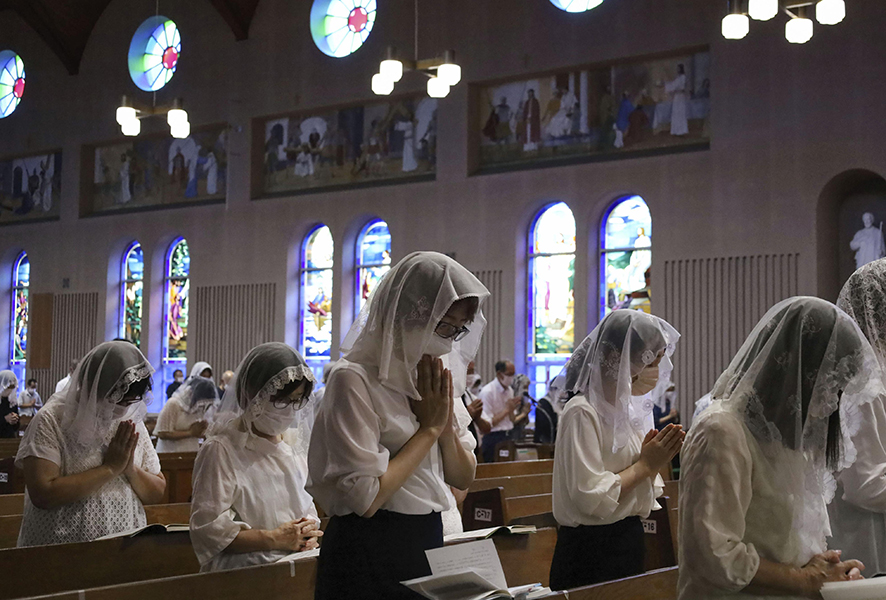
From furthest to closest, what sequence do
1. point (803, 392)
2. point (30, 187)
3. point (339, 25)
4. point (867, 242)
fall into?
point (30, 187)
point (339, 25)
point (867, 242)
point (803, 392)

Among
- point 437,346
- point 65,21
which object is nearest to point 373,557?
point 437,346

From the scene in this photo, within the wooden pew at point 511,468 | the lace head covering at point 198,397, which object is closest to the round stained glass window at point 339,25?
the lace head covering at point 198,397

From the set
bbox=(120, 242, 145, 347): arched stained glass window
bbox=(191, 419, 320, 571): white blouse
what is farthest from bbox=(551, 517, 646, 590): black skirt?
bbox=(120, 242, 145, 347): arched stained glass window

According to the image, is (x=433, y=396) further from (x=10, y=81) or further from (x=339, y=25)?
(x=10, y=81)

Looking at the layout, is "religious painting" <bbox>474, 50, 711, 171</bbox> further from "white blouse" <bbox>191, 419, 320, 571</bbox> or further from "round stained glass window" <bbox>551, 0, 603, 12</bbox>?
"white blouse" <bbox>191, 419, 320, 571</bbox>

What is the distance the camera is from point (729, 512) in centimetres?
221

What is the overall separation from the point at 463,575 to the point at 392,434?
1.25 feet

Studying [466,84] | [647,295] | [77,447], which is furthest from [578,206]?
[77,447]

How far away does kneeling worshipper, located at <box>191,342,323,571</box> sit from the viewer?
128 inches

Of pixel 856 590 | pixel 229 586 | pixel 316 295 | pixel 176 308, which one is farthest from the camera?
pixel 176 308

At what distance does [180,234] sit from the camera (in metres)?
19.0

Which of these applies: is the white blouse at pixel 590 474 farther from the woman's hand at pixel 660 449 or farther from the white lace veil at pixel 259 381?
the white lace veil at pixel 259 381

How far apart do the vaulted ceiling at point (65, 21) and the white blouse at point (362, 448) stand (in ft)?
65.2

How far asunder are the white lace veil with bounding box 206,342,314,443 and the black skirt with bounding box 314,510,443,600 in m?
1.01
